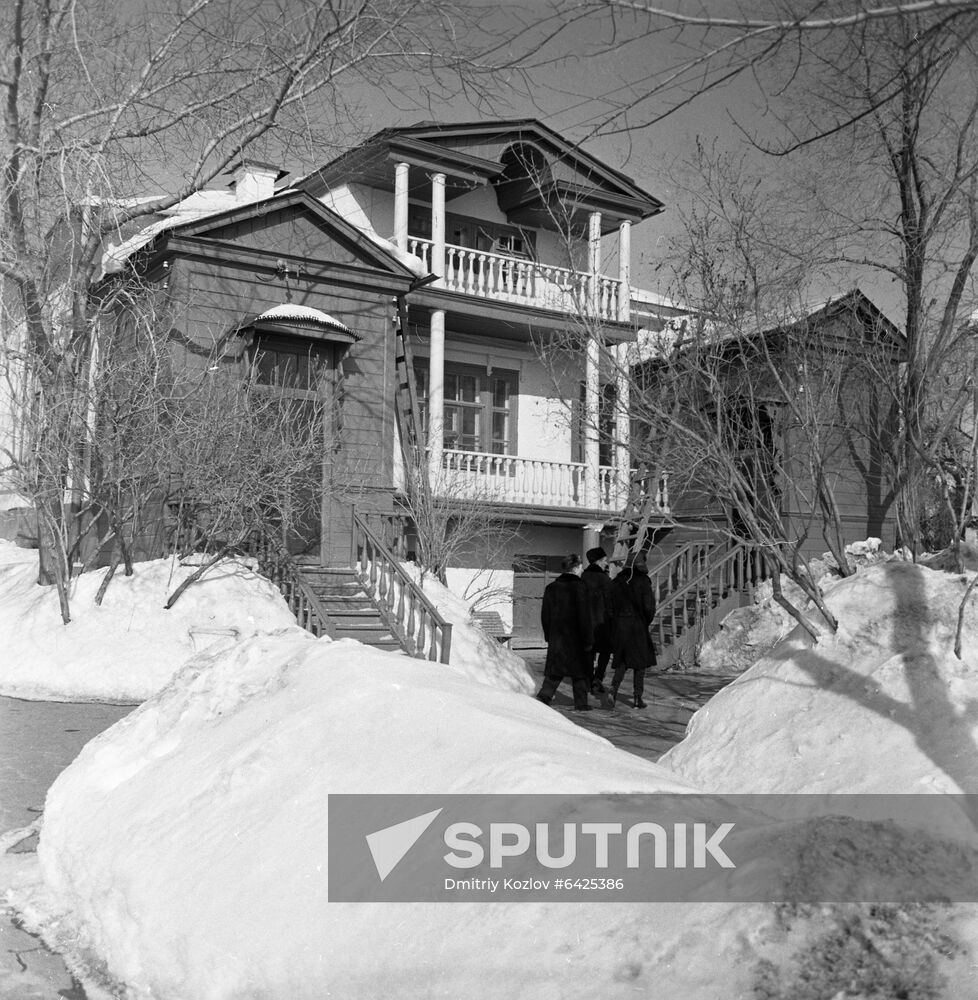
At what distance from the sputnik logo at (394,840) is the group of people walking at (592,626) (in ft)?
26.2

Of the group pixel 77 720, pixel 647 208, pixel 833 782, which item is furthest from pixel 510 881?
pixel 647 208

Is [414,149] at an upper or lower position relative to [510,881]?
upper

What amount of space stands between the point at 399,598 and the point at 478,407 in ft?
24.0

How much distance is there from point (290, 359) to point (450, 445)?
4463 millimetres

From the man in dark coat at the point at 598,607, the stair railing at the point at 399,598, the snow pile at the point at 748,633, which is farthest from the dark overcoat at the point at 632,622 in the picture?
the snow pile at the point at 748,633

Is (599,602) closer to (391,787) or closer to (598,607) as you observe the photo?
(598,607)

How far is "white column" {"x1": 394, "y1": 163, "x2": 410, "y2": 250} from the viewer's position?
59.7 ft

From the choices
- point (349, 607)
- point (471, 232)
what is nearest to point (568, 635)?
point (349, 607)

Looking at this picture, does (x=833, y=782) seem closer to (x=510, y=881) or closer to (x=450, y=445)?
(x=510, y=881)

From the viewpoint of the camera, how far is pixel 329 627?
12.8m

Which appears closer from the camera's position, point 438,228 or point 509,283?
point 438,228

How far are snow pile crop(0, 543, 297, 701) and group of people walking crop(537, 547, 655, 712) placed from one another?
322 cm

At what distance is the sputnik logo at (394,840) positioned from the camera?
3223 millimetres

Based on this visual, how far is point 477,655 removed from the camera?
1326 centimetres
